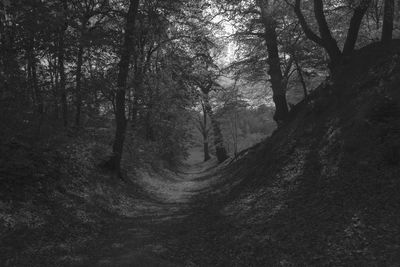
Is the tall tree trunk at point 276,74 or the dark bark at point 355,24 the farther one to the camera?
the tall tree trunk at point 276,74

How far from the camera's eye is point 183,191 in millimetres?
22672

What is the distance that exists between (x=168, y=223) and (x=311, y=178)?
15.5ft

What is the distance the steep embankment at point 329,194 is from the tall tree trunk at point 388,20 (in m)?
0.67

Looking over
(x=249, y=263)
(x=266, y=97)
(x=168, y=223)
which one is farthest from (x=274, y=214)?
(x=266, y=97)

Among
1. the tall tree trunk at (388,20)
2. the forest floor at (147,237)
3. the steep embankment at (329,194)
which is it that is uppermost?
the tall tree trunk at (388,20)

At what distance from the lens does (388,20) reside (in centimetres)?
1545

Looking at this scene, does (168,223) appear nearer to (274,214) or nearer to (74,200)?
(74,200)

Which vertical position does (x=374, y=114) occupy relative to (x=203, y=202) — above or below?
above

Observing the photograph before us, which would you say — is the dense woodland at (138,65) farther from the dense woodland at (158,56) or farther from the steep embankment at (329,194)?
the steep embankment at (329,194)

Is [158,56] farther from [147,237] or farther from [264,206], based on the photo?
[147,237]

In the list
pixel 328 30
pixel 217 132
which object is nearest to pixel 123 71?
pixel 328 30

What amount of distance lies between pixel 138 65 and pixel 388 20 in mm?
17173

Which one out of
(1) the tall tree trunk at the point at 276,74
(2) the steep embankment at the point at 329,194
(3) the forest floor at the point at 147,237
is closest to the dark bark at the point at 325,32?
(2) the steep embankment at the point at 329,194

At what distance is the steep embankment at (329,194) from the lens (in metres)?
7.28
